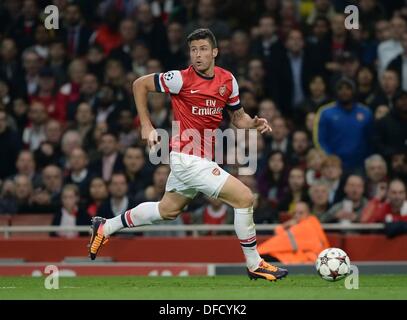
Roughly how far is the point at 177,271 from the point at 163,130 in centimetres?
293

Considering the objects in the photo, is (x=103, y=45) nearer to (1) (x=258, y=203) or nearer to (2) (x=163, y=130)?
(2) (x=163, y=130)

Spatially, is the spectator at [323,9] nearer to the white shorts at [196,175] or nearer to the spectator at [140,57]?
the spectator at [140,57]

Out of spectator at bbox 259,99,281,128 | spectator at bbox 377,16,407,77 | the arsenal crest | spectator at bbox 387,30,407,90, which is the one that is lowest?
spectator at bbox 259,99,281,128

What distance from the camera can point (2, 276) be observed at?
14.0 m

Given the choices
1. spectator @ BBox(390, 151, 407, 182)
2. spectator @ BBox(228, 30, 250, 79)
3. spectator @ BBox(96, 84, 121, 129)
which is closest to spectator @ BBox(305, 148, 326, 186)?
spectator @ BBox(390, 151, 407, 182)

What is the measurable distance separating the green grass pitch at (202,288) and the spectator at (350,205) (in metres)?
1.60

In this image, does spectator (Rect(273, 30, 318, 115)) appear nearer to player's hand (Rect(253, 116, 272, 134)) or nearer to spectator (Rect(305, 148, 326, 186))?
spectator (Rect(305, 148, 326, 186))

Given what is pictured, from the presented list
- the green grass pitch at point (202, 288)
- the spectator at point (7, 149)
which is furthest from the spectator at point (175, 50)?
the green grass pitch at point (202, 288)

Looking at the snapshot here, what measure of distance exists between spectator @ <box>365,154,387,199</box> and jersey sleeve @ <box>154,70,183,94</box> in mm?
4431

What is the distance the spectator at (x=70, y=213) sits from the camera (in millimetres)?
15539

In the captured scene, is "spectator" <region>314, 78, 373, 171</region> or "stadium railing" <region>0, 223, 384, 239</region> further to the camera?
"spectator" <region>314, 78, 373, 171</region>

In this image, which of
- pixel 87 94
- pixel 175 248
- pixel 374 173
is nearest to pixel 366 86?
pixel 374 173

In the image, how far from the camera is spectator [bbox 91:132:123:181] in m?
16.5
